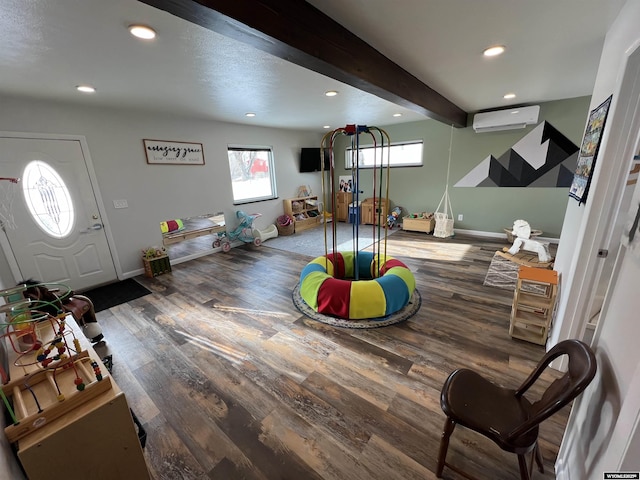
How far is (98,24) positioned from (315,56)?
4.23ft

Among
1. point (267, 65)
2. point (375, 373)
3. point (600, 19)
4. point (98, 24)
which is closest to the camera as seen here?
point (98, 24)

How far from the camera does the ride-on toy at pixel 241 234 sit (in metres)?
5.02

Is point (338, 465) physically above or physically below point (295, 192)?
below

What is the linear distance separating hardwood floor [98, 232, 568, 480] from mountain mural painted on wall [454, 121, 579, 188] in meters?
2.70

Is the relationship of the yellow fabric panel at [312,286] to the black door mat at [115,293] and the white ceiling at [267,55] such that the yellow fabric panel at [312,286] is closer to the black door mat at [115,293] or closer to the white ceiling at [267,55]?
the white ceiling at [267,55]

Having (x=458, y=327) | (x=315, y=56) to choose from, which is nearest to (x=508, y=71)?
(x=315, y=56)

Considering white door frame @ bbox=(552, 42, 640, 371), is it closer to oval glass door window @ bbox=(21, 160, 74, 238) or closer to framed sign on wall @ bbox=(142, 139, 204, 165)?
framed sign on wall @ bbox=(142, 139, 204, 165)

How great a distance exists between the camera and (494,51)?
2.13 m

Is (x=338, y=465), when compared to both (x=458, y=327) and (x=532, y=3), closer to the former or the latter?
(x=458, y=327)

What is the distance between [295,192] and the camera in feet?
21.7

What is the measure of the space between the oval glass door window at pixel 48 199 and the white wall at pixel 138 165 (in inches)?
15.3

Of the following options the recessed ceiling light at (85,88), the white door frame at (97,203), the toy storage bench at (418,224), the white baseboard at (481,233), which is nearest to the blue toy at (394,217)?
the toy storage bench at (418,224)

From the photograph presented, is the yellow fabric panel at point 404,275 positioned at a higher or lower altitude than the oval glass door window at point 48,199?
lower

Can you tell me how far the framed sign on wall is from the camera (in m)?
3.91
